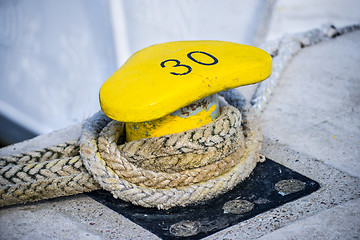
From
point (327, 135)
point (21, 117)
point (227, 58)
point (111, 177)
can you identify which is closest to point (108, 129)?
point (111, 177)

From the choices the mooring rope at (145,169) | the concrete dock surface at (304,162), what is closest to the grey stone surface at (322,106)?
the concrete dock surface at (304,162)

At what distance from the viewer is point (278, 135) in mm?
1643

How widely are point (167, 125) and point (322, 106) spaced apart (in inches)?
36.8

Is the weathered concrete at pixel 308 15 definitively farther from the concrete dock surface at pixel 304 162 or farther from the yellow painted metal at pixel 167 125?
the yellow painted metal at pixel 167 125

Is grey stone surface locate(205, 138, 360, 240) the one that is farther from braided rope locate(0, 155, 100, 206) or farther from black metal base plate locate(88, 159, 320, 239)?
braided rope locate(0, 155, 100, 206)

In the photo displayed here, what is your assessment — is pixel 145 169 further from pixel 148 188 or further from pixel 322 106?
pixel 322 106

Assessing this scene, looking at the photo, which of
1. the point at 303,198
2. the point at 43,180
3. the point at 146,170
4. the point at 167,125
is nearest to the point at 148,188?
the point at 146,170

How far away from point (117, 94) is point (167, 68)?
0.18m

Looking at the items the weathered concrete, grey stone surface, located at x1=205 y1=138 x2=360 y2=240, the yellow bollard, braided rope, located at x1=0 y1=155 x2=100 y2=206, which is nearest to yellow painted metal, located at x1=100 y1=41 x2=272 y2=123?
the yellow bollard

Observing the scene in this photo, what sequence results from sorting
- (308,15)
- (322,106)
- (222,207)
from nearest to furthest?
(222,207)
(322,106)
(308,15)

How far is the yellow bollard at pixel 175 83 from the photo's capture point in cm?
110

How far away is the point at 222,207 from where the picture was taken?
1.23 meters

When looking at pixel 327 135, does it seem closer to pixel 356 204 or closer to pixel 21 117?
pixel 356 204

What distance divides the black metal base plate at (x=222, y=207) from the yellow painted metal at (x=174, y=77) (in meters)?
0.32
